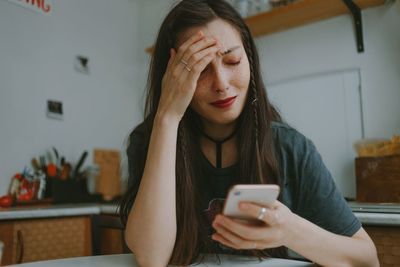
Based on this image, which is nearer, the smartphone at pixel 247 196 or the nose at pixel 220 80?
the smartphone at pixel 247 196

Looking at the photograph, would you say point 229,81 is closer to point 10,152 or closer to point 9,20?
point 10,152

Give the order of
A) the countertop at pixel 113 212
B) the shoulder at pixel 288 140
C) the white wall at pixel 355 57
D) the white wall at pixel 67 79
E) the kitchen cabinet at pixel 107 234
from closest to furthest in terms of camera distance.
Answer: the shoulder at pixel 288 140
the countertop at pixel 113 212
the white wall at pixel 355 57
the kitchen cabinet at pixel 107 234
the white wall at pixel 67 79

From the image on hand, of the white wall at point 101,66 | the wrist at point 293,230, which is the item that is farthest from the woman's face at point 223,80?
the white wall at point 101,66

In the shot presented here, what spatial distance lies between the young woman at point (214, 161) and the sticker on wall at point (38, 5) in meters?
1.44

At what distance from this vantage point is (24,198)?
1947 mm

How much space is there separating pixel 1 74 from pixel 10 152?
0.43m

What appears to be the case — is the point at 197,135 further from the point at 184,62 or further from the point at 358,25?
the point at 358,25

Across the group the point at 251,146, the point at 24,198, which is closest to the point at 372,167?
the point at 251,146

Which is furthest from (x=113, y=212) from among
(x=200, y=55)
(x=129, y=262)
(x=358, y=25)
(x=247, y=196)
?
(x=358, y=25)

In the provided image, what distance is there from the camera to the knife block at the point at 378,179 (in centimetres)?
140

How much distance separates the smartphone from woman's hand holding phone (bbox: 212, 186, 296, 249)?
0.01m

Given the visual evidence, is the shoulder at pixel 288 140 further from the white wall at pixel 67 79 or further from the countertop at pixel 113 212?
the white wall at pixel 67 79

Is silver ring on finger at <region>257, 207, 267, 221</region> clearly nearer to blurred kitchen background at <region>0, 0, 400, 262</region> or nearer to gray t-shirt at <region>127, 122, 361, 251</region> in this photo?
gray t-shirt at <region>127, 122, 361, 251</region>

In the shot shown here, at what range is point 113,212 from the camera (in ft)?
6.08
